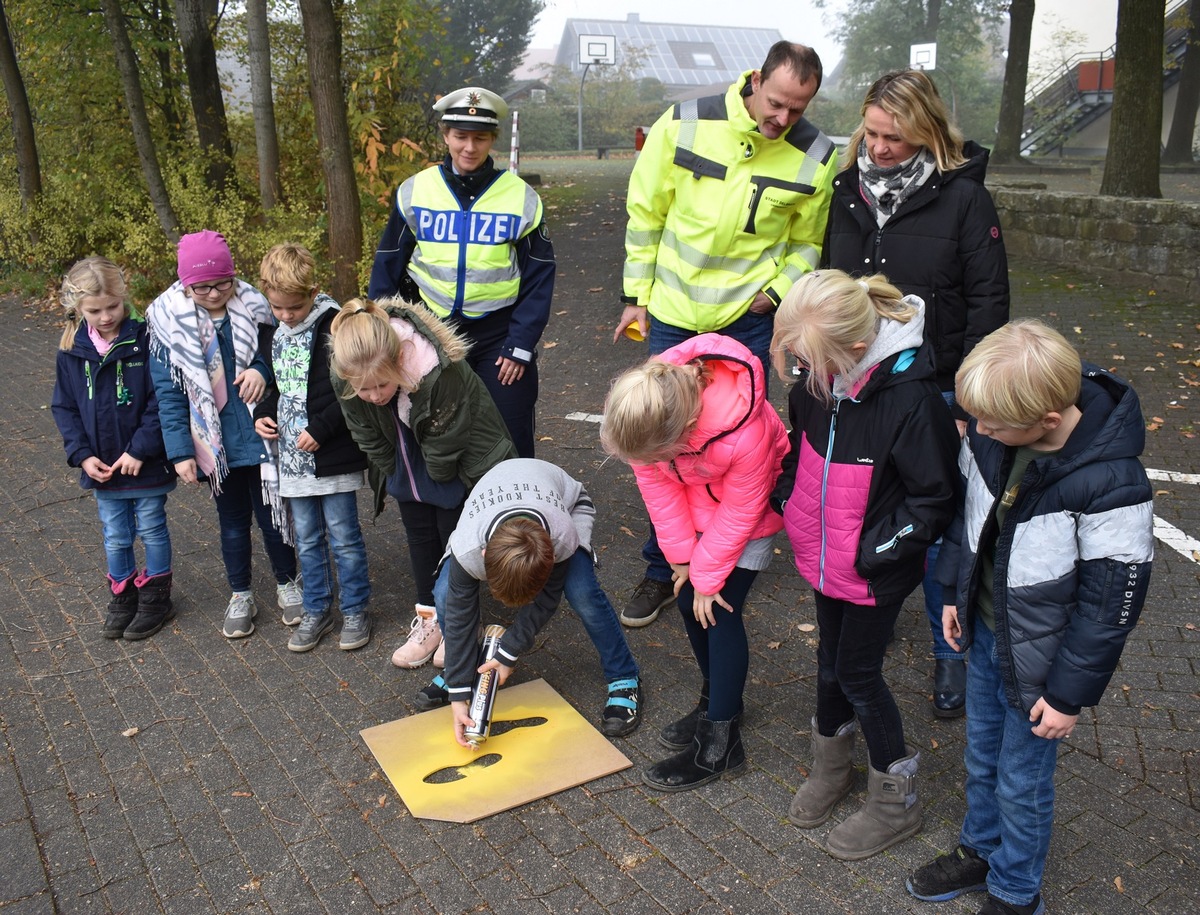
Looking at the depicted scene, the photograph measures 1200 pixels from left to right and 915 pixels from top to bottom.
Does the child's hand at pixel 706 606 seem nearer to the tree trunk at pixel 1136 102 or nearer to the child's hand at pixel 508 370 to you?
the child's hand at pixel 508 370

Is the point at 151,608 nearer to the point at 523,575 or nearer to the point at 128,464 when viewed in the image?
the point at 128,464

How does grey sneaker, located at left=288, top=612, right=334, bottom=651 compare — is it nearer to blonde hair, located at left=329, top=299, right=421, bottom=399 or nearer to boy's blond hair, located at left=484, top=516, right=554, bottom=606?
blonde hair, located at left=329, top=299, right=421, bottom=399

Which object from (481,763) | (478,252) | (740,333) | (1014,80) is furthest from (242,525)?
(1014,80)

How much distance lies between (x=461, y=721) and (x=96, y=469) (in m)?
1.95

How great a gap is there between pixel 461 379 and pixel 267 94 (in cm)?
889

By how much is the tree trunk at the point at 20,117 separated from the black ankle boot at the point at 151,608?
510 inches

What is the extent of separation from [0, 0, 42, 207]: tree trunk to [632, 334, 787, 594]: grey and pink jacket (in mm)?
14984

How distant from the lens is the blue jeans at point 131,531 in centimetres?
437

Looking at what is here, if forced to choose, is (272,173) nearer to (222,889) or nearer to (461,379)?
(461,379)

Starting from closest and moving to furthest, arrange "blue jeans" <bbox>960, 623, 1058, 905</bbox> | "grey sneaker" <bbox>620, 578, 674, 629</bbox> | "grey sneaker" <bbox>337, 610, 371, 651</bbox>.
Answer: "blue jeans" <bbox>960, 623, 1058, 905</bbox> < "grey sneaker" <bbox>337, 610, 371, 651</bbox> < "grey sneaker" <bbox>620, 578, 674, 629</bbox>

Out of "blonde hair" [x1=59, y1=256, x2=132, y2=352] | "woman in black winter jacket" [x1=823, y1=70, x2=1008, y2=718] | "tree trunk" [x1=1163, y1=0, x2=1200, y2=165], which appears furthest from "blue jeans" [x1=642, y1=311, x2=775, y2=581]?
"tree trunk" [x1=1163, y1=0, x2=1200, y2=165]

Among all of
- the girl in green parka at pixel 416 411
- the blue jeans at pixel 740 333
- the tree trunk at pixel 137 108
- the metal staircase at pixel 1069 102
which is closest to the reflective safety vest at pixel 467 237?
the girl in green parka at pixel 416 411

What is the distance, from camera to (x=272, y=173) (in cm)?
1166

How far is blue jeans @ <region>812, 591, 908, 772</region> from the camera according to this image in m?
2.83
